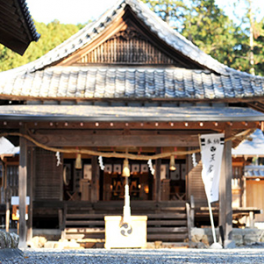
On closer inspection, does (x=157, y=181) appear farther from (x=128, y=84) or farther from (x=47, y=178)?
(x=47, y=178)

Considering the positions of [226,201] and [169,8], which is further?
[169,8]

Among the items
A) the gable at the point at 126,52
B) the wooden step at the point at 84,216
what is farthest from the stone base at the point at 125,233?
the gable at the point at 126,52

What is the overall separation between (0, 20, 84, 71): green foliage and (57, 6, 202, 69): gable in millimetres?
16187

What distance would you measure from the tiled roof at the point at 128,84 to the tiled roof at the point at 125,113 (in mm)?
396

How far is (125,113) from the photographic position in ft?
50.2

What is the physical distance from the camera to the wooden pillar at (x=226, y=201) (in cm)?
1489

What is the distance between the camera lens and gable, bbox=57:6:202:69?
17.7 meters

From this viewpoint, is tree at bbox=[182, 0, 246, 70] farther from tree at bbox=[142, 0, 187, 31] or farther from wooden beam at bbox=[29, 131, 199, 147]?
wooden beam at bbox=[29, 131, 199, 147]

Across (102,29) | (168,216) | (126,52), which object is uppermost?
(102,29)

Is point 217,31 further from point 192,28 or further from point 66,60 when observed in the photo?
point 66,60

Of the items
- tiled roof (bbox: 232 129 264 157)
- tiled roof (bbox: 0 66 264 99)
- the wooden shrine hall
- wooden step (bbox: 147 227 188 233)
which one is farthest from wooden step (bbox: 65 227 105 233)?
tiled roof (bbox: 232 129 264 157)

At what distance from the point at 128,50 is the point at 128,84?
1193mm

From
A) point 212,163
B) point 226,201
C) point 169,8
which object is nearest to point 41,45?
point 169,8

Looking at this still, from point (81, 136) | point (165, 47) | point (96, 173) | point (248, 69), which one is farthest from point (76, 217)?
point (248, 69)
